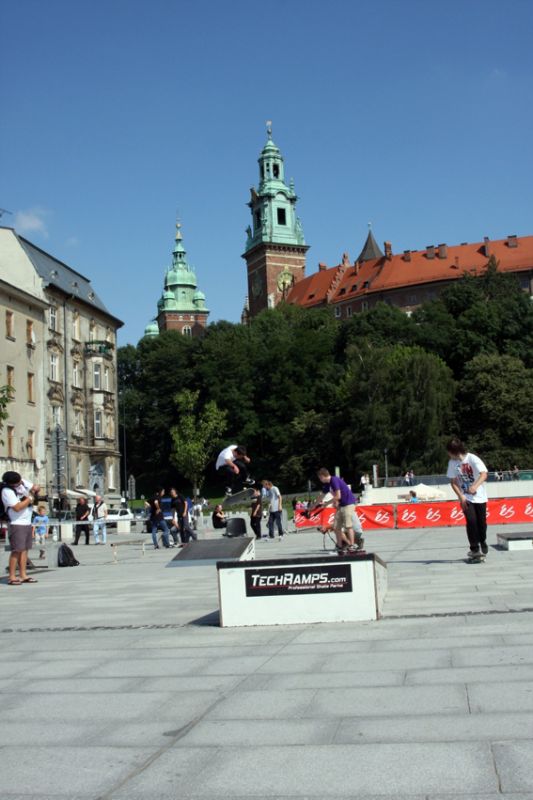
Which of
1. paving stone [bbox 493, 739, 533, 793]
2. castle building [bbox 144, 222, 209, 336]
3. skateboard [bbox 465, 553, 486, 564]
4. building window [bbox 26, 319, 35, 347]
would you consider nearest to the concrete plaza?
paving stone [bbox 493, 739, 533, 793]

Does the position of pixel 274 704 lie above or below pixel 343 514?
below

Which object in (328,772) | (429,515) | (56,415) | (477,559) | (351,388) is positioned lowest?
(328,772)

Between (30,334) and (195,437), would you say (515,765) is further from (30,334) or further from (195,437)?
(195,437)

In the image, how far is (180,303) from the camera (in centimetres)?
18475

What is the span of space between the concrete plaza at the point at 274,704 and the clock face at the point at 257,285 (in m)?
148

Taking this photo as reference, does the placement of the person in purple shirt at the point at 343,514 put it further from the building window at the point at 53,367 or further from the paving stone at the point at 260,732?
the building window at the point at 53,367

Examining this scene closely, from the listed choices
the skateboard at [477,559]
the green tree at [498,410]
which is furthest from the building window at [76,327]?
the skateboard at [477,559]

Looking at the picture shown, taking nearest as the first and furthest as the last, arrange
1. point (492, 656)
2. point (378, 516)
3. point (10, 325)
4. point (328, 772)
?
point (328, 772) → point (492, 656) → point (378, 516) → point (10, 325)

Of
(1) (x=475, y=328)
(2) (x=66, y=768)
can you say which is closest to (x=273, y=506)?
(2) (x=66, y=768)

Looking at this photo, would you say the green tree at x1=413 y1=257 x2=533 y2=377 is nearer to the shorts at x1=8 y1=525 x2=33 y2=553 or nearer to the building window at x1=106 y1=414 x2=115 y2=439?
the building window at x1=106 y1=414 x2=115 y2=439

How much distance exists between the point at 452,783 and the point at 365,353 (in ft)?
266

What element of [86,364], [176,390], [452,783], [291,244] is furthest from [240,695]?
[291,244]

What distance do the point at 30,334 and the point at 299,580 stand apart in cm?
4900

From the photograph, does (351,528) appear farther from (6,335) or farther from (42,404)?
(42,404)
